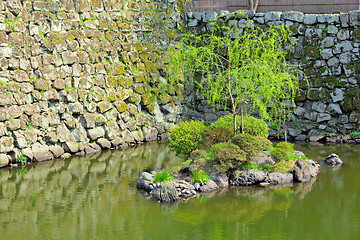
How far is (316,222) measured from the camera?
1141 centimetres

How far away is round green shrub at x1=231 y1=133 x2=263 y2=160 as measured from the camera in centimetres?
1498

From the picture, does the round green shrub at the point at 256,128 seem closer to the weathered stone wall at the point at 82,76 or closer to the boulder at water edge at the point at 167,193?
the boulder at water edge at the point at 167,193

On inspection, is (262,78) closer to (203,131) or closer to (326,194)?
(203,131)

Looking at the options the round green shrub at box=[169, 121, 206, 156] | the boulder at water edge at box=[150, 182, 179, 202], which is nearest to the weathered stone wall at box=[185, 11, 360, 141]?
the round green shrub at box=[169, 121, 206, 156]

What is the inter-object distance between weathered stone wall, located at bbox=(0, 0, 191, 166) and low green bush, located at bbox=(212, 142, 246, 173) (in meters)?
7.20

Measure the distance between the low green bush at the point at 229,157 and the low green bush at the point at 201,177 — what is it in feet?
1.53

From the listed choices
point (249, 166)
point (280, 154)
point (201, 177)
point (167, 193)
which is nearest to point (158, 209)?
point (167, 193)

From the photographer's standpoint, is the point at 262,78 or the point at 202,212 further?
the point at 262,78

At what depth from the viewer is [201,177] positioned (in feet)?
47.2

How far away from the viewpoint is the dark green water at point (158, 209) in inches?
429

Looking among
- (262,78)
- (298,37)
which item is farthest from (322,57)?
(262,78)

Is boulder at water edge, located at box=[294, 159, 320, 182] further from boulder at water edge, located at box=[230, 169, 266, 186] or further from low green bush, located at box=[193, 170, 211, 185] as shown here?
low green bush, located at box=[193, 170, 211, 185]

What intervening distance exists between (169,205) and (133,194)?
59.4 inches

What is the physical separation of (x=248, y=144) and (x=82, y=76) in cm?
838
